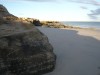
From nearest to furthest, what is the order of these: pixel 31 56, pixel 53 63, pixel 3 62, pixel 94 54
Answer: pixel 3 62
pixel 31 56
pixel 53 63
pixel 94 54

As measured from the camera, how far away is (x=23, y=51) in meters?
4.88

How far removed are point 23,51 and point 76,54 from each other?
70.4 inches

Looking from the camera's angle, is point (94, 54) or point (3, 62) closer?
point (3, 62)

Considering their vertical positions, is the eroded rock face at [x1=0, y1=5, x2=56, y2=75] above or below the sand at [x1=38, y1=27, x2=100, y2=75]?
above

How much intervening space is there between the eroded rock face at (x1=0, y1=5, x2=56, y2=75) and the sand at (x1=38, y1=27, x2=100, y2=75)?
0.39 metres

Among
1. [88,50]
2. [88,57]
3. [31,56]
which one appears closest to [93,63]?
[88,57]

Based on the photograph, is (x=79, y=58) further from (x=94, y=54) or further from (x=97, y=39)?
(x=97, y=39)

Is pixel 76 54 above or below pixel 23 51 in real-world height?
below

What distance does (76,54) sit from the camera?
20.2ft

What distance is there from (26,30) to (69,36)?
117 inches

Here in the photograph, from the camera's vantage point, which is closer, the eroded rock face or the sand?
the eroded rock face

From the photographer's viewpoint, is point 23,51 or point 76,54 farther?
point 76,54

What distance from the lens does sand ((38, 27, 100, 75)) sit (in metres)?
5.31

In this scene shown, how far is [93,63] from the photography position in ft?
18.6
